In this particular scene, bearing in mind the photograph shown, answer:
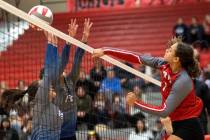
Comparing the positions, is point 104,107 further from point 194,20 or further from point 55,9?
point 194,20

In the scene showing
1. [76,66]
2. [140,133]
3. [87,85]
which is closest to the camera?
[76,66]

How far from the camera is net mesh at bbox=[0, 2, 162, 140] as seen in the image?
17.0 feet

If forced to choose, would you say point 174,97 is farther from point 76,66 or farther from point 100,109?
point 100,109

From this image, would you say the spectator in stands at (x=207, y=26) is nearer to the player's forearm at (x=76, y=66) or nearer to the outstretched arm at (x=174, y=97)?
the player's forearm at (x=76, y=66)

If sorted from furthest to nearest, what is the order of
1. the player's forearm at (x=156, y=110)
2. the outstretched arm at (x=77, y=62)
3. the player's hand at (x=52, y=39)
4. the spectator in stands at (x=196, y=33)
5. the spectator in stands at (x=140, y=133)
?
1. the spectator in stands at (x=196, y=33)
2. the spectator in stands at (x=140, y=133)
3. the outstretched arm at (x=77, y=62)
4. the player's hand at (x=52, y=39)
5. the player's forearm at (x=156, y=110)

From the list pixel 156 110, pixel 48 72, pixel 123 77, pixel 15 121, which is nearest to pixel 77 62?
pixel 48 72

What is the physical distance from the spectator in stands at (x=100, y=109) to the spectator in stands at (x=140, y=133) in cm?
51

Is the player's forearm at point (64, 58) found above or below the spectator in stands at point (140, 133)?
above

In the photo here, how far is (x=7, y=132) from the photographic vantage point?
729cm

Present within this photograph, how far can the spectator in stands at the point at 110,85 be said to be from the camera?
8634mm

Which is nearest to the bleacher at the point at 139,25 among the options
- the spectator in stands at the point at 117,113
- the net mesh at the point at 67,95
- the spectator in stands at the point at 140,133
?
the net mesh at the point at 67,95

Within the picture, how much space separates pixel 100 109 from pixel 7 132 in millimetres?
1859

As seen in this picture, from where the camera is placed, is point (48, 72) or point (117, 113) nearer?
point (48, 72)

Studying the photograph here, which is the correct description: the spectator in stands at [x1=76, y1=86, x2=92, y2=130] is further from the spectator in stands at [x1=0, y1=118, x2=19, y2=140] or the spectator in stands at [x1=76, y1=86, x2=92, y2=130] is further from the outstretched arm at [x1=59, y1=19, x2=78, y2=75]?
the outstretched arm at [x1=59, y1=19, x2=78, y2=75]
